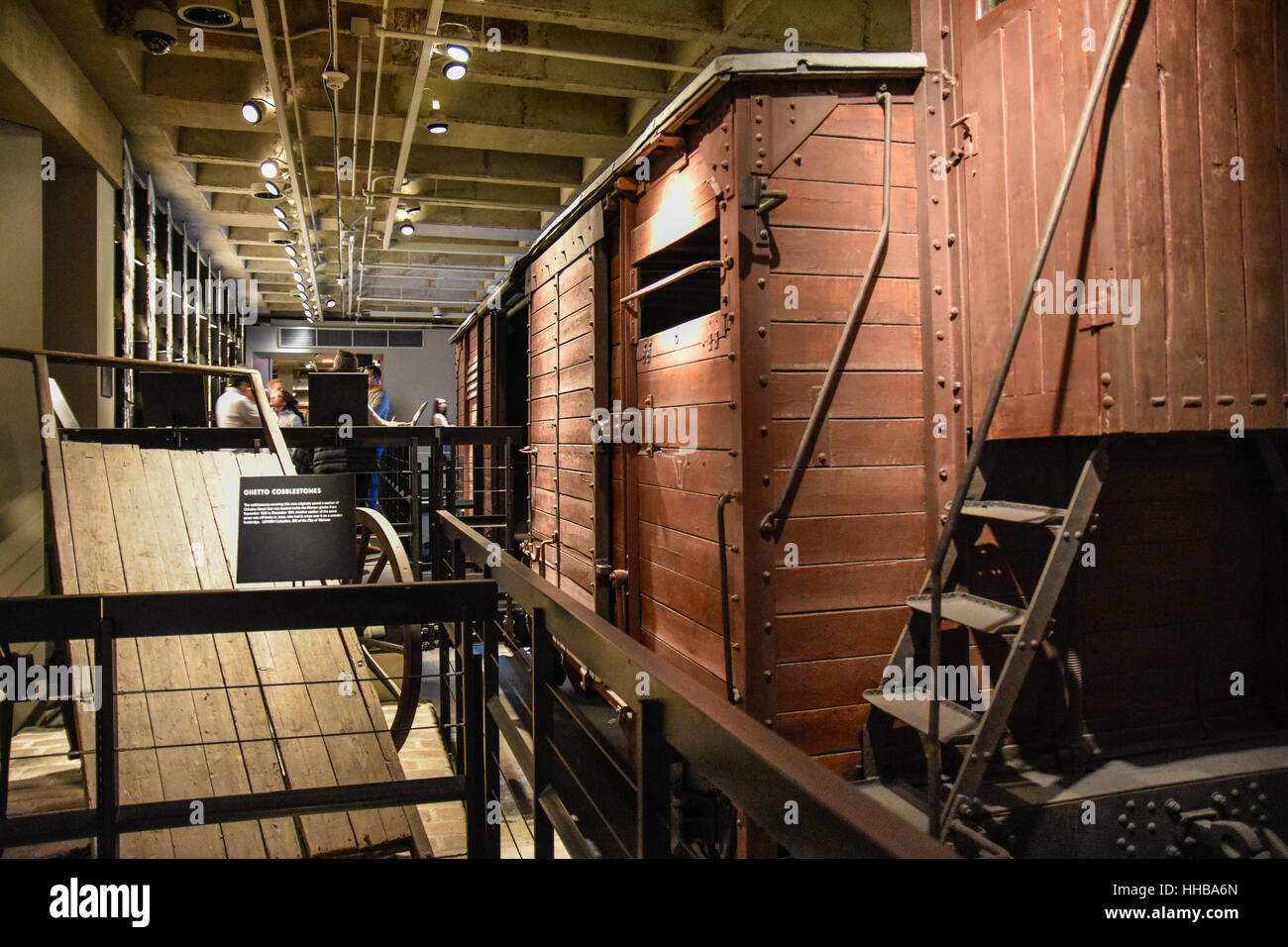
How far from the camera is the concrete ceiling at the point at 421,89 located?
5.96 meters

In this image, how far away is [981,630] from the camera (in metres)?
3.23

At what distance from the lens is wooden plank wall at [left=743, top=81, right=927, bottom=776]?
3576 mm

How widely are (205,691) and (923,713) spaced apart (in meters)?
2.87

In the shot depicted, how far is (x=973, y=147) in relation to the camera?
373 cm

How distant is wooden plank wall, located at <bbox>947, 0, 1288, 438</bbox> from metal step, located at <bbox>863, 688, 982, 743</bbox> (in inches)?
49.4

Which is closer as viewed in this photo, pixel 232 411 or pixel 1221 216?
pixel 1221 216

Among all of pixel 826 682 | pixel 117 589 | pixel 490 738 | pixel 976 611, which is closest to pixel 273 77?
pixel 117 589

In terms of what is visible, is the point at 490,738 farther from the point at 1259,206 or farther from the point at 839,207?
the point at 1259,206

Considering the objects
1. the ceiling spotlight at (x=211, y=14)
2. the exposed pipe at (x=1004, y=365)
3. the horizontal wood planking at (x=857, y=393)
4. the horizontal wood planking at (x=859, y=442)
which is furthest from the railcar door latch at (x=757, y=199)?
the ceiling spotlight at (x=211, y=14)

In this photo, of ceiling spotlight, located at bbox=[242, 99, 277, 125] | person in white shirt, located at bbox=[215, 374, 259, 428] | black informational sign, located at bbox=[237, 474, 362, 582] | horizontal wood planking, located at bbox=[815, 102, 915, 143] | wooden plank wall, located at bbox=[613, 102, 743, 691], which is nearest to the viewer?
black informational sign, located at bbox=[237, 474, 362, 582]

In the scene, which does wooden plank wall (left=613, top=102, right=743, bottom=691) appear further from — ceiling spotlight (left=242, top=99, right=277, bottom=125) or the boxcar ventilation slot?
ceiling spotlight (left=242, top=99, right=277, bottom=125)

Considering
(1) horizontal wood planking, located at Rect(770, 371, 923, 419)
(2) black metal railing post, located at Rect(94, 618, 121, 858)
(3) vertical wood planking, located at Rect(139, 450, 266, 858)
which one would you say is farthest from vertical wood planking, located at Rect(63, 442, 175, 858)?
(1) horizontal wood planking, located at Rect(770, 371, 923, 419)

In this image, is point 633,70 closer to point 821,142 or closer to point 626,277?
point 626,277

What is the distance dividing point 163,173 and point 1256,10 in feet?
33.3
